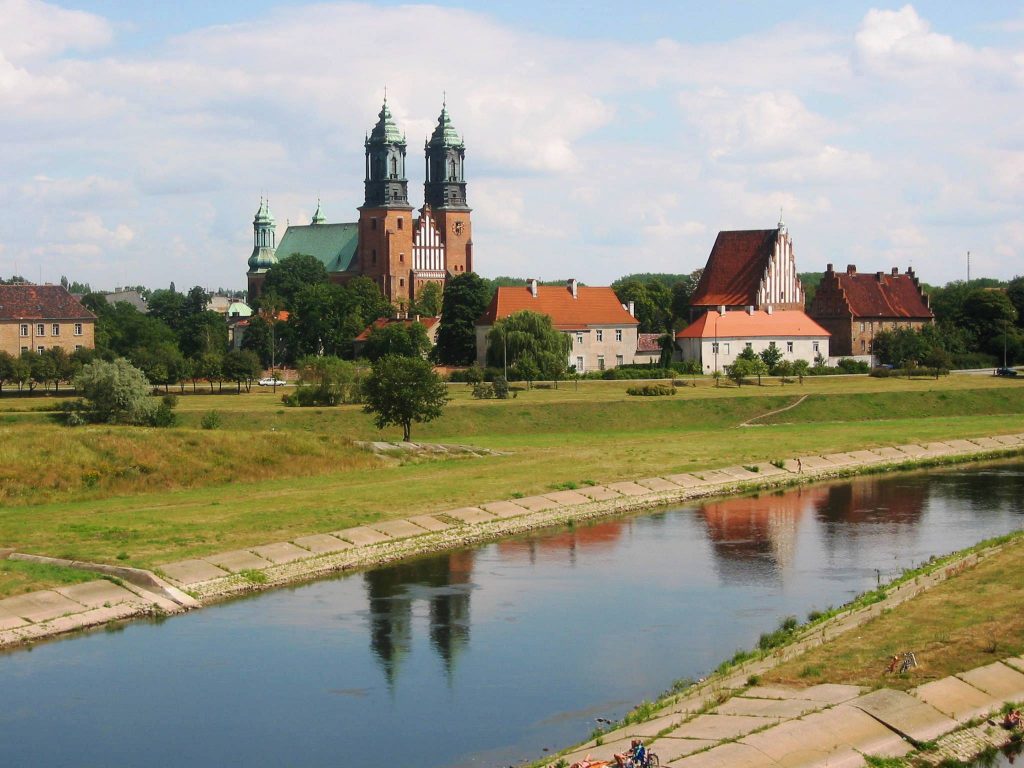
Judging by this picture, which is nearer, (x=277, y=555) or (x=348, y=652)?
(x=348, y=652)

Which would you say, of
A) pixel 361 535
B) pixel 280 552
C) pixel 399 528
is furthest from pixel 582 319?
pixel 280 552

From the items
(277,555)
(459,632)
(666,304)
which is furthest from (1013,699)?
(666,304)

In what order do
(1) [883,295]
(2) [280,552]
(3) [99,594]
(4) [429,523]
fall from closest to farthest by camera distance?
(3) [99,594] → (2) [280,552] → (4) [429,523] → (1) [883,295]

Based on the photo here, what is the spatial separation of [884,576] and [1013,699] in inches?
382

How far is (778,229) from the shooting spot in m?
104

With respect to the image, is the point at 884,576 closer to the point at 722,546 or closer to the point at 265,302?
the point at 722,546

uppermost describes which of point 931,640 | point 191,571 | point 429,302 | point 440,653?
point 429,302

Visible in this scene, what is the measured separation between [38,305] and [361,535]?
72641 millimetres

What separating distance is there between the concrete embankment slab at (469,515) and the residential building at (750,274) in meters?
67.4

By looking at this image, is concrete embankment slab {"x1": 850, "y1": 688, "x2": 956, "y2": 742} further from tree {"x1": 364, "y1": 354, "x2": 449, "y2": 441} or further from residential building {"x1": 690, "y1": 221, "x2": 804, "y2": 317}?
residential building {"x1": 690, "y1": 221, "x2": 804, "y2": 317}

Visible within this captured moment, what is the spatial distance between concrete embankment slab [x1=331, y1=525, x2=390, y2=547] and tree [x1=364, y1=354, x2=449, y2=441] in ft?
65.8

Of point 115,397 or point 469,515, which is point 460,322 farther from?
point 469,515

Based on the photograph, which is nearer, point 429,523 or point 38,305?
point 429,523

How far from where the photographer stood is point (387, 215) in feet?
466
